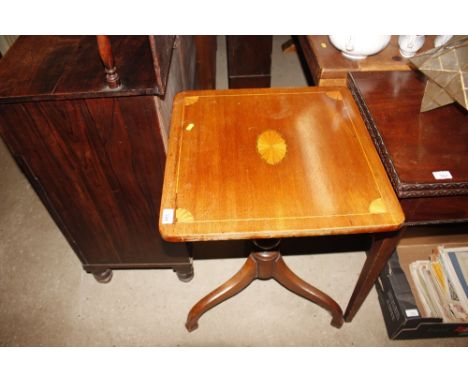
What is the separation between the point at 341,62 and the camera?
1.36 metres

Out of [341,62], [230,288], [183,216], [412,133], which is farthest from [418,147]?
[230,288]

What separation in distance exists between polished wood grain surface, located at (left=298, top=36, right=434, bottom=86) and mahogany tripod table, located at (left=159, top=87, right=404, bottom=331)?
174 millimetres

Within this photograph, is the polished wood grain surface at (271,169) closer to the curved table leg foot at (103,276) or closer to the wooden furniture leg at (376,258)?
the wooden furniture leg at (376,258)

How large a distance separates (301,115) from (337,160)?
0.22m

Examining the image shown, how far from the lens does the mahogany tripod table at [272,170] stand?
861mm

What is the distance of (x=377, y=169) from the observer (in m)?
0.97

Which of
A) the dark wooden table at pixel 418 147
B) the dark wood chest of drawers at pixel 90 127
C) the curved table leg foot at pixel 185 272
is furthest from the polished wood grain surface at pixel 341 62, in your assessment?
the curved table leg foot at pixel 185 272

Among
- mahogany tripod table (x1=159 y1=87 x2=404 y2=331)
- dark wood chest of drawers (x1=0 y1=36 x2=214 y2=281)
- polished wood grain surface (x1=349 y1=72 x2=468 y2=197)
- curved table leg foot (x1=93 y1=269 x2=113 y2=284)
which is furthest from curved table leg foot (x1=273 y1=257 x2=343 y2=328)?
curved table leg foot (x1=93 y1=269 x2=113 y2=284)

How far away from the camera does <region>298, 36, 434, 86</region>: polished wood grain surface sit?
1.33 metres

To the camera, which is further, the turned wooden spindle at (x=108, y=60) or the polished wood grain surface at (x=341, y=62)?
the polished wood grain surface at (x=341, y=62)

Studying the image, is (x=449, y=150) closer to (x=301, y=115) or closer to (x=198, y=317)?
(x=301, y=115)

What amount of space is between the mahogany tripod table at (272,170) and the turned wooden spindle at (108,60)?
206mm

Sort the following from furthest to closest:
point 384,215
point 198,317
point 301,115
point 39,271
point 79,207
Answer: point 39,271 < point 198,317 < point 79,207 < point 301,115 < point 384,215

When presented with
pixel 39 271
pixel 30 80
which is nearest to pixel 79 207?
pixel 30 80
